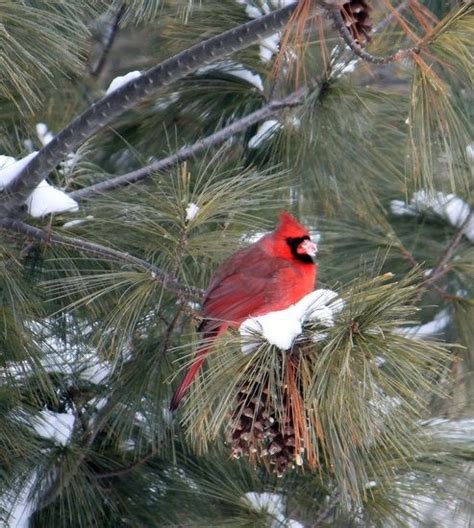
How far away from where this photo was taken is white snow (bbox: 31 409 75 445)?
2.33 m

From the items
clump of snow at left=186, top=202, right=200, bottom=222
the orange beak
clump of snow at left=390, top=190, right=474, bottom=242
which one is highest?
clump of snow at left=390, top=190, right=474, bottom=242

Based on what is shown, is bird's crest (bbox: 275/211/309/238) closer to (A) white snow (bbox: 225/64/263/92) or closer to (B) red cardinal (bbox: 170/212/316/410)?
(B) red cardinal (bbox: 170/212/316/410)

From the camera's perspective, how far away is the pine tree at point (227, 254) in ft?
5.03

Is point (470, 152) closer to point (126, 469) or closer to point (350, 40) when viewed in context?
point (350, 40)

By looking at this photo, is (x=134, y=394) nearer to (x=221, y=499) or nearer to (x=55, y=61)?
(x=221, y=499)

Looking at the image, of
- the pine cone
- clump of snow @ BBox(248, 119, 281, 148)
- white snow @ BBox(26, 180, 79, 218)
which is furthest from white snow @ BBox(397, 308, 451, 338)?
the pine cone

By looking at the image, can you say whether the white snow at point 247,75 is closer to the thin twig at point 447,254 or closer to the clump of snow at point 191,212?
the thin twig at point 447,254

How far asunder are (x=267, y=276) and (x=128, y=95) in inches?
17.1

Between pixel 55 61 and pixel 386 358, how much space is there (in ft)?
2.90

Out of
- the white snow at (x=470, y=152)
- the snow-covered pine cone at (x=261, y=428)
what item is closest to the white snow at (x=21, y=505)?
the snow-covered pine cone at (x=261, y=428)

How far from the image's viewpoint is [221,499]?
2.38 metres

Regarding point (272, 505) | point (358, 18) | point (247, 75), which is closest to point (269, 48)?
point (247, 75)

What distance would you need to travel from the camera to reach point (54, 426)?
2.36 meters

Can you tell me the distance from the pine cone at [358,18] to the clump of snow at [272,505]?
1.08m
